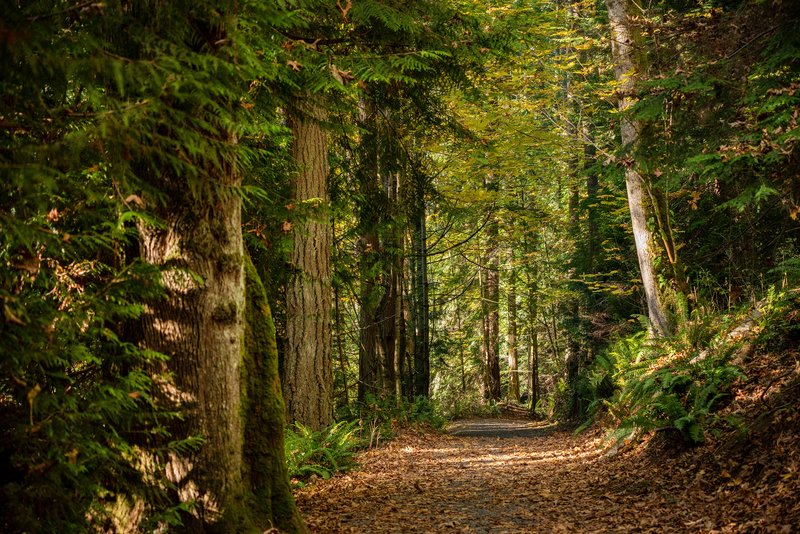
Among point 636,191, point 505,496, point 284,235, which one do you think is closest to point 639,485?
point 505,496

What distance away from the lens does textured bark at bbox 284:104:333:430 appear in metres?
8.38

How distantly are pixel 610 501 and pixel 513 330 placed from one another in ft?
67.0

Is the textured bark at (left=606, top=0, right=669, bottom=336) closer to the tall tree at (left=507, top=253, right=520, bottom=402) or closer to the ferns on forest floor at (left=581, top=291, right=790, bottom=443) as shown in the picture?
the ferns on forest floor at (left=581, top=291, right=790, bottom=443)

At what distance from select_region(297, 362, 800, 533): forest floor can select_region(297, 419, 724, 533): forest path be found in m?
0.01

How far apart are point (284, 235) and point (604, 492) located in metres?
5.02

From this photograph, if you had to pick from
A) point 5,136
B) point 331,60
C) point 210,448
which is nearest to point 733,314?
point 331,60

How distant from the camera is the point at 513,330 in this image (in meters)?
26.5

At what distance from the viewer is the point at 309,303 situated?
860 cm

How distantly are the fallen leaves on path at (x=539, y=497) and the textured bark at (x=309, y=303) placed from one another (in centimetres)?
133

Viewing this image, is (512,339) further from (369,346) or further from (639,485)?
(639,485)

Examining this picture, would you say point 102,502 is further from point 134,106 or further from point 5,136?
point 134,106

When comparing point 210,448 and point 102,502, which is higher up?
point 210,448

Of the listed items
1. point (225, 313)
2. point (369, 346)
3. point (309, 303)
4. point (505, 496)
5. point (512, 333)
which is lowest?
point (505, 496)

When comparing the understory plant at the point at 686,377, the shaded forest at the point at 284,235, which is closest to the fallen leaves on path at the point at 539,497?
the shaded forest at the point at 284,235
